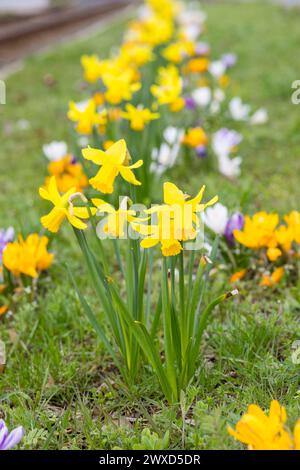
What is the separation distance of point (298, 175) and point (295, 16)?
5965 mm

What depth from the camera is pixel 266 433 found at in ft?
3.68

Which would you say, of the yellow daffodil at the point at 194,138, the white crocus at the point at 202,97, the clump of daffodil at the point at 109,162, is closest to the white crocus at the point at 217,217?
the clump of daffodil at the point at 109,162

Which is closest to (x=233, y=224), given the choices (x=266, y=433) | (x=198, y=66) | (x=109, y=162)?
(x=109, y=162)

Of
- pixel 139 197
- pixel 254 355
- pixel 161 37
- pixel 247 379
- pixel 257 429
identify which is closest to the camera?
pixel 257 429

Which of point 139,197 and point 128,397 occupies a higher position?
point 139,197

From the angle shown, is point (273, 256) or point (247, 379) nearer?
point (247, 379)

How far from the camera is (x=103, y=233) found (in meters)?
1.40

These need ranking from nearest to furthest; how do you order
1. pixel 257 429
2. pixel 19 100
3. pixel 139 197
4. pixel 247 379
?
1. pixel 257 429
2. pixel 247 379
3. pixel 139 197
4. pixel 19 100

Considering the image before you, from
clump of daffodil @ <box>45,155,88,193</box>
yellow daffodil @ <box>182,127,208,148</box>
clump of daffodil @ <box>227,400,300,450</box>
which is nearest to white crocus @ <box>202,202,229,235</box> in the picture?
clump of daffodil @ <box>45,155,88,193</box>

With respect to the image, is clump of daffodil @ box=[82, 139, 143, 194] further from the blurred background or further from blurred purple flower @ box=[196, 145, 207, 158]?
the blurred background

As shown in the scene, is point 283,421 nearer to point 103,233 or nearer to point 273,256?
point 103,233

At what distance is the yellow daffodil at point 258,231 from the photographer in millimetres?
A: 1941

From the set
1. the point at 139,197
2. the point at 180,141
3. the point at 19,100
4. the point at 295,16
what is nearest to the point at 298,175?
the point at 180,141

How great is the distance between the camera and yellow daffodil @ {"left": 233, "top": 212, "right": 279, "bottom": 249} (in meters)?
1.94
